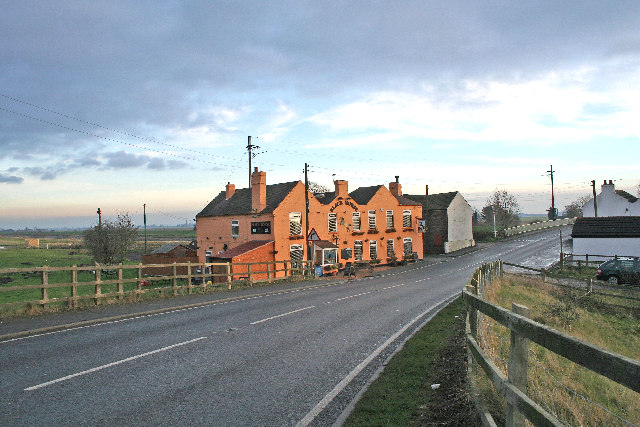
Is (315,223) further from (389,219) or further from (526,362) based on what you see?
(526,362)

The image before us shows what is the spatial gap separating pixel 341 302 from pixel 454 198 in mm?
47295

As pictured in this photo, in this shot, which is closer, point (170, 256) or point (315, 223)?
point (315, 223)

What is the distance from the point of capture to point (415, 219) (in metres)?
53.1

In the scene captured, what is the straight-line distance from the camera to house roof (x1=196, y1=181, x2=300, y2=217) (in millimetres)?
38062

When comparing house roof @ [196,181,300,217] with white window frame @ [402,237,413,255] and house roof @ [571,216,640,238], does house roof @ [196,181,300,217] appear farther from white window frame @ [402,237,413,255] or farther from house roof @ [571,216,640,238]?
house roof @ [571,216,640,238]

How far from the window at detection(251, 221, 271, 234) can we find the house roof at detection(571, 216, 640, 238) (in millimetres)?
30824

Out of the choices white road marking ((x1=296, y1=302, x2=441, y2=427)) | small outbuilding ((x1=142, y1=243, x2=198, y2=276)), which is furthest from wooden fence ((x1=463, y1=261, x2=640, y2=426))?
small outbuilding ((x1=142, y1=243, x2=198, y2=276))

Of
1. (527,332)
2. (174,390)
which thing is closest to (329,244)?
(174,390)

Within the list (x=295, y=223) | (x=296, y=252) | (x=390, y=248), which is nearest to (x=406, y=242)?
(x=390, y=248)

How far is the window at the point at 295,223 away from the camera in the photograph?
3794 centimetres

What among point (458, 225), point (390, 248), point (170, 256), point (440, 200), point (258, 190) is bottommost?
point (170, 256)

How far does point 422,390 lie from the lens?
22.5 ft

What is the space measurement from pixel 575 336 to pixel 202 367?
8.19 m

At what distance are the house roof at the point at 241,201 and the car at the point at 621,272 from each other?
81.1ft
